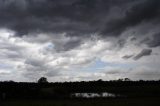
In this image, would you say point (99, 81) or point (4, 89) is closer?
point (4, 89)

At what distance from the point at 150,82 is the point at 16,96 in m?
103

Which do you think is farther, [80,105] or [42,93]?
[42,93]

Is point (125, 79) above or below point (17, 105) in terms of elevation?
above

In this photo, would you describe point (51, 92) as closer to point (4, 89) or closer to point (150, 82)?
point (4, 89)

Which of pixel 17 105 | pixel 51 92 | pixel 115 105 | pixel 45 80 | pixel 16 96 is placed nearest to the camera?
pixel 115 105

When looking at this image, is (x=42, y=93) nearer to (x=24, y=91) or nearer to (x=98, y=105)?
(x=24, y=91)

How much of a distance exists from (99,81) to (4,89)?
82.6 m

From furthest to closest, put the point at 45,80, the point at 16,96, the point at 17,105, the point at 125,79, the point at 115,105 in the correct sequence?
the point at 125,79 → the point at 45,80 → the point at 16,96 → the point at 17,105 → the point at 115,105

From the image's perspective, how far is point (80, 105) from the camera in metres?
40.7

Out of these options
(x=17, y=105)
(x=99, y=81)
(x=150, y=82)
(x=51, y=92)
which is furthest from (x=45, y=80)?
(x=17, y=105)

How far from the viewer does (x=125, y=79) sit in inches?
5694

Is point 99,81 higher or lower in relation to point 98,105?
higher

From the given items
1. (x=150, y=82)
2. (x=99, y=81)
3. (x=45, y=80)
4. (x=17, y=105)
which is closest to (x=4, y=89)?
(x=17, y=105)

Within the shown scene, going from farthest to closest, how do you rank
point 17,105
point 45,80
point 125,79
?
point 125,79 < point 45,80 < point 17,105
